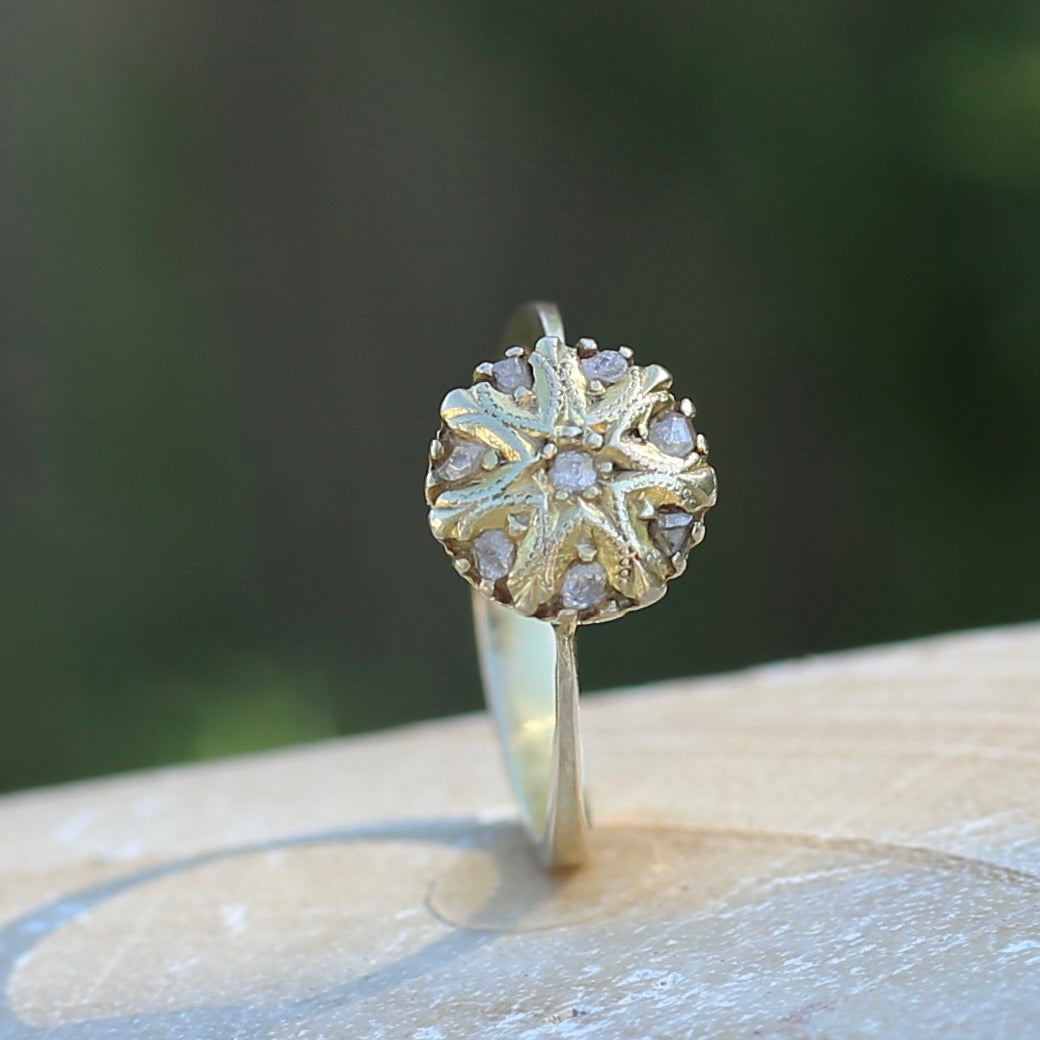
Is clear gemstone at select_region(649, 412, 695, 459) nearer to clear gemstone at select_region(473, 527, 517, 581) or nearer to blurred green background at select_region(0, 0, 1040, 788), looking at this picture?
clear gemstone at select_region(473, 527, 517, 581)

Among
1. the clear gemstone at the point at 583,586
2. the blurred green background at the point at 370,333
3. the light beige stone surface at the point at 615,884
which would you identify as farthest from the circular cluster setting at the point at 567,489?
the blurred green background at the point at 370,333

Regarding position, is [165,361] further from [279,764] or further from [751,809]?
[751,809]

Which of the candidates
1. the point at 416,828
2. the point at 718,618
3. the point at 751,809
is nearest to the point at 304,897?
the point at 416,828

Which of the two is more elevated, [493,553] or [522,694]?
[493,553]

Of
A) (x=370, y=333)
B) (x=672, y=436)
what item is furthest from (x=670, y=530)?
(x=370, y=333)

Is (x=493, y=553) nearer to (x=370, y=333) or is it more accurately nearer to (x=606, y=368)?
(x=606, y=368)
